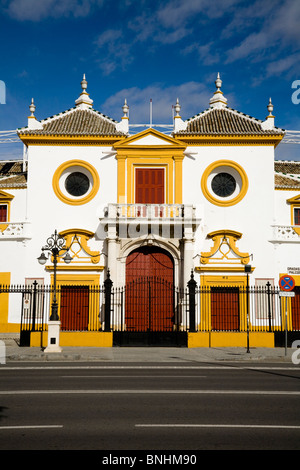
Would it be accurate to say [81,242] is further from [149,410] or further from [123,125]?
[149,410]

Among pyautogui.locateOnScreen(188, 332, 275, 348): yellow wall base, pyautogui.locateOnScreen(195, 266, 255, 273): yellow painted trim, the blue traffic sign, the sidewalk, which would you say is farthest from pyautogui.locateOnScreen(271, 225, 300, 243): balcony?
the blue traffic sign

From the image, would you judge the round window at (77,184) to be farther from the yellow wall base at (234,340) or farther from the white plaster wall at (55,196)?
the yellow wall base at (234,340)

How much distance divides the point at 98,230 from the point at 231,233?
729 centimetres

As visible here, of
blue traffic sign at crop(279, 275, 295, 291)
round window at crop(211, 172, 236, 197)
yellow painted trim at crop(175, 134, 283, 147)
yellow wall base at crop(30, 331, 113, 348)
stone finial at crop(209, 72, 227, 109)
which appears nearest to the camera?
blue traffic sign at crop(279, 275, 295, 291)

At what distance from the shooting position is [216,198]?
2778cm

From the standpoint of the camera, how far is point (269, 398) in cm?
995

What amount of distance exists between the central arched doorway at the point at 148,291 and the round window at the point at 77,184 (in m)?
4.65

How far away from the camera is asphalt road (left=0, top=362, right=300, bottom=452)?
6.68 meters

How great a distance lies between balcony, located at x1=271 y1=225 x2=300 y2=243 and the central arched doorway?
5.84 meters

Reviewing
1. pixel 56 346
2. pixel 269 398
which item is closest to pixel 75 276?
pixel 56 346

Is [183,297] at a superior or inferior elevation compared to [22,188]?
inferior

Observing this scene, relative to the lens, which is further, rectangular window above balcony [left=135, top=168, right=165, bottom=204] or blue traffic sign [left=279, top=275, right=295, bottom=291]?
rectangular window above balcony [left=135, top=168, right=165, bottom=204]

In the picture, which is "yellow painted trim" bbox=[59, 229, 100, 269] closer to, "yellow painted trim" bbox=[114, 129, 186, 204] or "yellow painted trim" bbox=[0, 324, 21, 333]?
"yellow painted trim" bbox=[114, 129, 186, 204]

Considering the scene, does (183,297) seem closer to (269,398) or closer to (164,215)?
(164,215)
